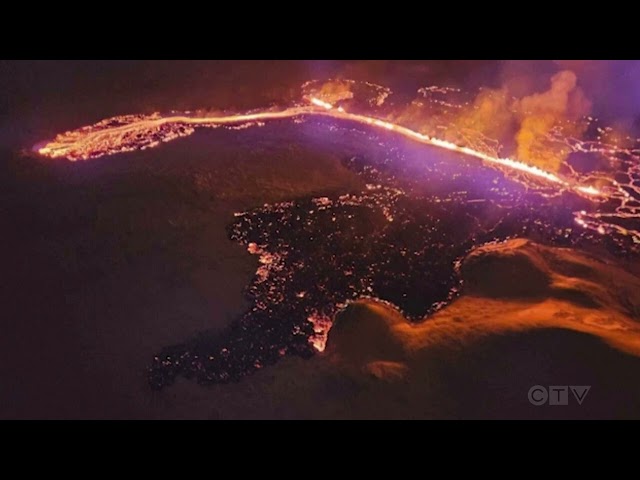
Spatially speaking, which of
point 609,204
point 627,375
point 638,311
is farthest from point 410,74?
point 627,375

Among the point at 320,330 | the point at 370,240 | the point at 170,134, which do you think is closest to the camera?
the point at 320,330

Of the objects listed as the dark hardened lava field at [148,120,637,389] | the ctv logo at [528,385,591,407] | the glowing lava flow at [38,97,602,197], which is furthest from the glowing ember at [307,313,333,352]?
the glowing lava flow at [38,97,602,197]

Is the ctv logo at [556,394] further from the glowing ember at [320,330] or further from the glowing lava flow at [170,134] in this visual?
the glowing lava flow at [170,134]

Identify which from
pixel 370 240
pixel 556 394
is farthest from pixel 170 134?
pixel 556 394

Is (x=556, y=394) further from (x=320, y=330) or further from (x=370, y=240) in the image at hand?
(x=370, y=240)

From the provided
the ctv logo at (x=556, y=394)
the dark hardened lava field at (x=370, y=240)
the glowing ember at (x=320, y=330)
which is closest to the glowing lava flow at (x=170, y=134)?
the dark hardened lava field at (x=370, y=240)

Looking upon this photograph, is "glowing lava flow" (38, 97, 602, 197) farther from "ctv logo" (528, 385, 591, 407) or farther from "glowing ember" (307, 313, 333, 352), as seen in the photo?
"glowing ember" (307, 313, 333, 352)
